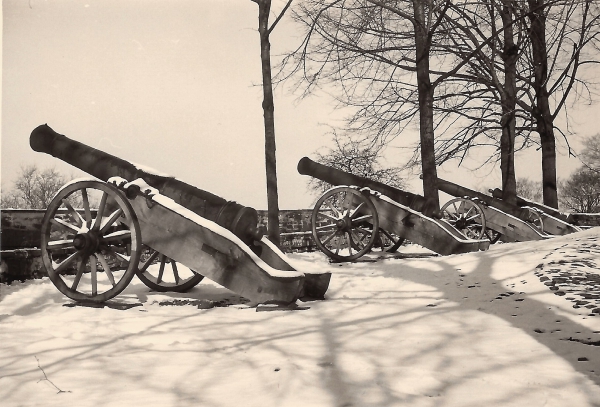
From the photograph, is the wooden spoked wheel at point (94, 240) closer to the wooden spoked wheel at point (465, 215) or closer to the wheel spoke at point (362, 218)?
the wheel spoke at point (362, 218)

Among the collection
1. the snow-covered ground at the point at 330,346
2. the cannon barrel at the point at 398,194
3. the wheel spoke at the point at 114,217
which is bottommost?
the snow-covered ground at the point at 330,346

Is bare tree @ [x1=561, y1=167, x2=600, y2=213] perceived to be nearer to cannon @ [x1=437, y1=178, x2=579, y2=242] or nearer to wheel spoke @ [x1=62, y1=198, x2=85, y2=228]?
cannon @ [x1=437, y1=178, x2=579, y2=242]

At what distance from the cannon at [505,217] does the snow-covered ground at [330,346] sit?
216 inches

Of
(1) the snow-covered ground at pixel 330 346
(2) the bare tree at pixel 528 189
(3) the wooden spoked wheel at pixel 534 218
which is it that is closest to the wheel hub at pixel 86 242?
(1) the snow-covered ground at pixel 330 346

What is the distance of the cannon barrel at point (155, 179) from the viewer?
17.5ft

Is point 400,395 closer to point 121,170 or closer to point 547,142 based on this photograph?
point 121,170

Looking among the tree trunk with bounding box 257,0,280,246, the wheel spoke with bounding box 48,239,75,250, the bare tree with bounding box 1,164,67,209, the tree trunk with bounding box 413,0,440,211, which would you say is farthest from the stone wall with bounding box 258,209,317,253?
the bare tree with bounding box 1,164,67,209

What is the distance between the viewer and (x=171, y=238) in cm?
506

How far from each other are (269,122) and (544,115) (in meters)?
8.82

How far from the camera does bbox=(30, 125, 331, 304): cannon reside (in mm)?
4812

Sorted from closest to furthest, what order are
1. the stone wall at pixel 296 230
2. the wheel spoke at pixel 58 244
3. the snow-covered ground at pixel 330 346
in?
1. the snow-covered ground at pixel 330 346
2. the wheel spoke at pixel 58 244
3. the stone wall at pixel 296 230

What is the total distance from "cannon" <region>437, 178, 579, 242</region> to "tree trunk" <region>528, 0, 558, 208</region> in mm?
1998

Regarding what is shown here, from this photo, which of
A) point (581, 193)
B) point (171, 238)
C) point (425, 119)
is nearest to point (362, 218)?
point (425, 119)

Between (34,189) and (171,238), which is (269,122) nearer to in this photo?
(171,238)
